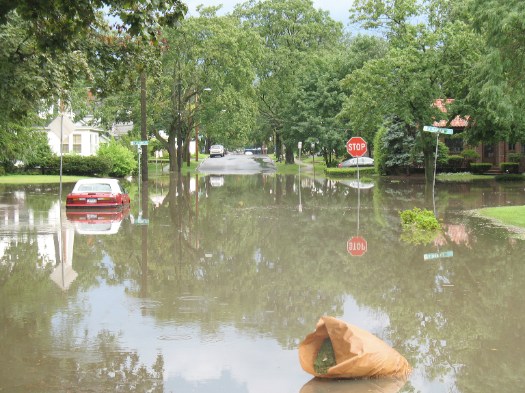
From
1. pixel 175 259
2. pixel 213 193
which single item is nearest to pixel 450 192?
pixel 213 193

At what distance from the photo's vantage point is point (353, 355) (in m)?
6.75

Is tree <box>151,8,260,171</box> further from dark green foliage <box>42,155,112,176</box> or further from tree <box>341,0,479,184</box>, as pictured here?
tree <box>341,0,479,184</box>

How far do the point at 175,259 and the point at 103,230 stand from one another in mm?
5854

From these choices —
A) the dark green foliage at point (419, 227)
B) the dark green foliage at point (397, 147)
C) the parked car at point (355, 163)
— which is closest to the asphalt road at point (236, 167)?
the parked car at point (355, 163)

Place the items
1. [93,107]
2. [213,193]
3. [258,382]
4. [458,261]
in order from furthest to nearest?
1. [93,107]
2. [213,193]
3. [458,261]
4. [258,382]

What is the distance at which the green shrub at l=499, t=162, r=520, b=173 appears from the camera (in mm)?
56156

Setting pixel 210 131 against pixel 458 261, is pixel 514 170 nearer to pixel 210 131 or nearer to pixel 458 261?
pixel 210 131

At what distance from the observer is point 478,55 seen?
4016 centimetres

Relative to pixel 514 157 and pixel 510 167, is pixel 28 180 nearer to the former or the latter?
pixel 510 167

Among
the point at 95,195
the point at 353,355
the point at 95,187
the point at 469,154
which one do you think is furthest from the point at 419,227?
the point at 469,154

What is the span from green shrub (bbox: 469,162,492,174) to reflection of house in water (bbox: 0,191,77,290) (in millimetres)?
40056

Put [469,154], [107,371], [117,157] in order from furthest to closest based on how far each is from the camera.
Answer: [469,154] → [117,157] → [107,371]

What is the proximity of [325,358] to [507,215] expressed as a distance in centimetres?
1736

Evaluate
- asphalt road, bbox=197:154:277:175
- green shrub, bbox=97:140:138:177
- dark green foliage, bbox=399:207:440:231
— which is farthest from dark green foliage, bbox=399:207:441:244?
asphalt road, bbox=197:154:277:175
